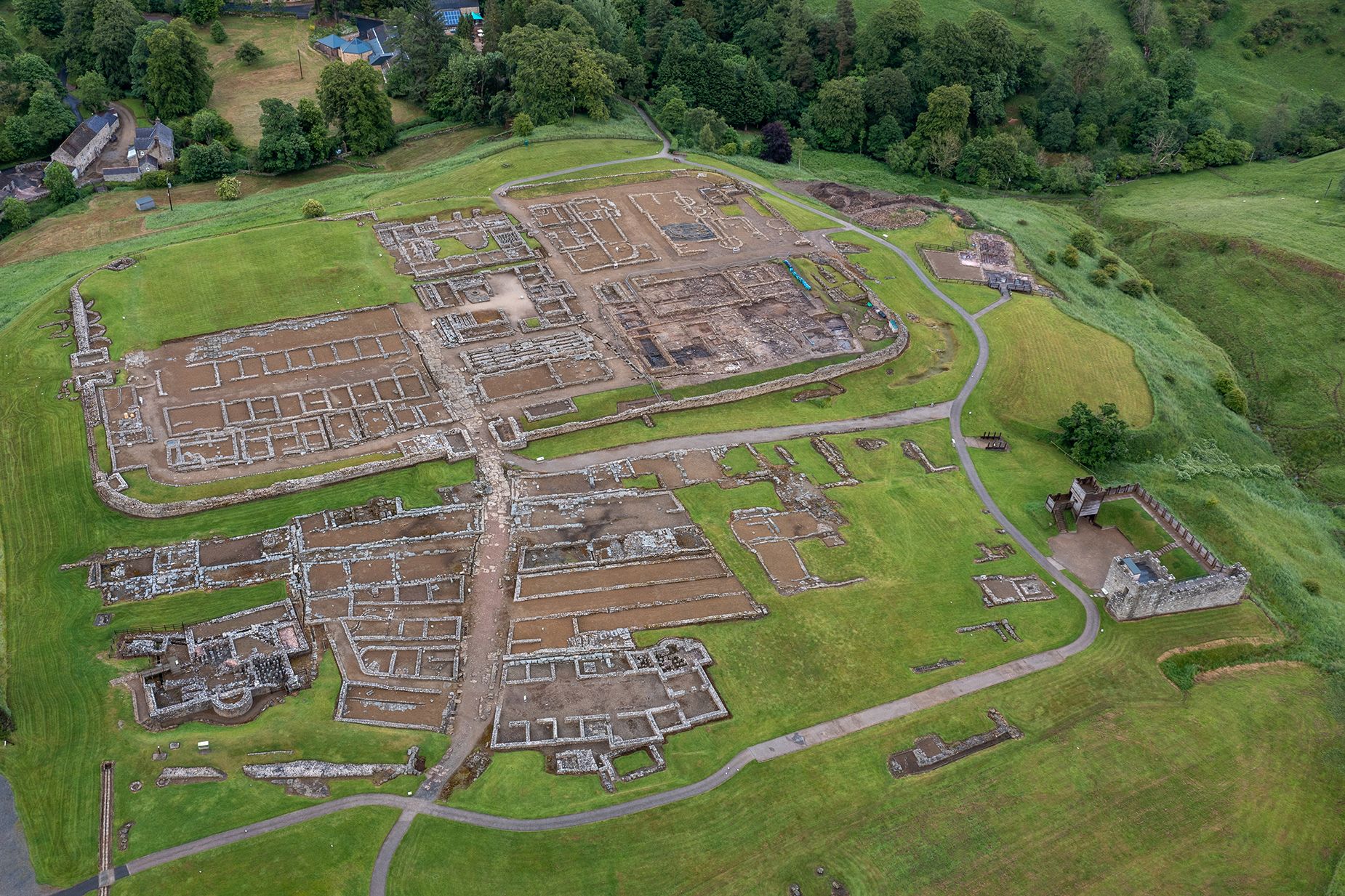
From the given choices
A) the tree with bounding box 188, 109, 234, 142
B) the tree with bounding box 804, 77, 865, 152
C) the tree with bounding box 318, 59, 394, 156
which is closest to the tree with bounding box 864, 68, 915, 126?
the tree with bounding box 804, 77, 865, 152

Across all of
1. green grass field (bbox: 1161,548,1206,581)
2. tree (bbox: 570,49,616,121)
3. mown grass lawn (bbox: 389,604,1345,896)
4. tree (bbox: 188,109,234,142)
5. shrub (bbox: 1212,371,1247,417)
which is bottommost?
shrub (bbox: 1212,371,1247,417)

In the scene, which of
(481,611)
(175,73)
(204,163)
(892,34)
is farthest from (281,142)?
(892,34)

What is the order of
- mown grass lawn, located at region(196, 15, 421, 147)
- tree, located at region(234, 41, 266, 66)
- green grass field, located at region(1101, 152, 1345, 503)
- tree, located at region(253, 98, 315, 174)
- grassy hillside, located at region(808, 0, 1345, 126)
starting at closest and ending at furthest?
1. green grass field, located at region(1101, 152, 1345, 503)
2. tree, located at region(253, 98, 315, 174)
3. mown grass lawn, located at region(196, 15, 421, 147)
4. tree, located at region(234, 41, 266, 66)
5. grassy hillside, located at region(808, 0, 1345, 126)

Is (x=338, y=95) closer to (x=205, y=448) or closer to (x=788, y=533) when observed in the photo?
(x=205, y=448)

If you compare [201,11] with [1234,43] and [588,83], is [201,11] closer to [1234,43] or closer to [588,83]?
[588,83]

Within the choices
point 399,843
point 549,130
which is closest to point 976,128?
point 549,130

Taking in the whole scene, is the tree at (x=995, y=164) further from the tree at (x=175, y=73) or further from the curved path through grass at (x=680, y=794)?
the tree at (x=175, y=73)

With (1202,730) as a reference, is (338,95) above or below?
above

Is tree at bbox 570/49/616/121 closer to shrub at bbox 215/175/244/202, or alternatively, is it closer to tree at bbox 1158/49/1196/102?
shrub at bbox 215/175/244/202
